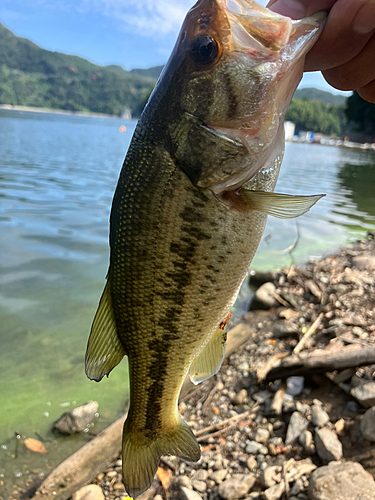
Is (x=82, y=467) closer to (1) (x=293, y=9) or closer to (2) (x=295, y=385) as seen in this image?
(2) (x=295, y=385)

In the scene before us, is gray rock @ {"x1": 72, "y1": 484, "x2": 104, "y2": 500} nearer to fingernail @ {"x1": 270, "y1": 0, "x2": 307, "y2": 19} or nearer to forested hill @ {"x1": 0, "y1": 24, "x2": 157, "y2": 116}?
fingernail @ {"x1": 270, "y1": 0, "x2": 307, "y2": 19}

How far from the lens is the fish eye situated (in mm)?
1566

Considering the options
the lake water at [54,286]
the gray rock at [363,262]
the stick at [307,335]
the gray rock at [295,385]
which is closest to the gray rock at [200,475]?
the gray rock at [295,385]

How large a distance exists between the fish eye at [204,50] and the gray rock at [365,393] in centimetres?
318

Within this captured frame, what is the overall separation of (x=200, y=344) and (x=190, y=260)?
493mm

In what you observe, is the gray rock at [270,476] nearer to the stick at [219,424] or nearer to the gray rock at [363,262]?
the stick at [219,424]

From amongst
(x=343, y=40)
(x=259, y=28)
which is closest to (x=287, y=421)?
(x=343, y=40)

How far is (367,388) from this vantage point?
11.1ft

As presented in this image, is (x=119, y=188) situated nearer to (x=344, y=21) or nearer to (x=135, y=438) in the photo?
(x=344, y=21)

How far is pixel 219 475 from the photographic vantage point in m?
3.11

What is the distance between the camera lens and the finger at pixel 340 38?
1.58 metres

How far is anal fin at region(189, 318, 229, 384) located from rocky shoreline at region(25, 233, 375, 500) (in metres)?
1.45

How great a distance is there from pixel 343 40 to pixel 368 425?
116 inches

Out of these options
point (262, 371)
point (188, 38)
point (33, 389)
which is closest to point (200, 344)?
point (188, 38)
